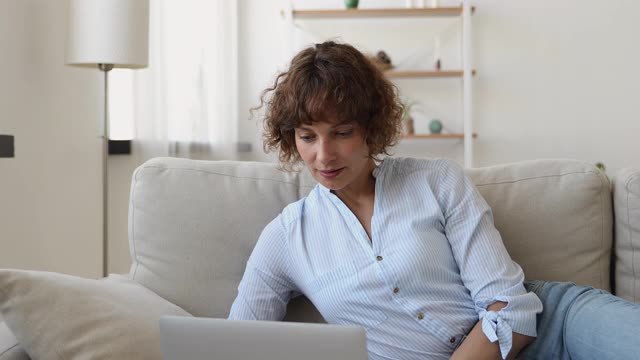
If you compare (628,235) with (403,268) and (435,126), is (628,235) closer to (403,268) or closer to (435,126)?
(403,268)

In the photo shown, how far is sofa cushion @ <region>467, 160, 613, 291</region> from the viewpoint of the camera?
168cm

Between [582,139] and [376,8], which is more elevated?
[376,8]

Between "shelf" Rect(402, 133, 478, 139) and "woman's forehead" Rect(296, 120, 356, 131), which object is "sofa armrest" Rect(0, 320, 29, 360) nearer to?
"woman's forehead" Rect(296, 120, 356, 131)

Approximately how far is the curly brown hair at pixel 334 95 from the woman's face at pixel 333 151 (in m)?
0.02

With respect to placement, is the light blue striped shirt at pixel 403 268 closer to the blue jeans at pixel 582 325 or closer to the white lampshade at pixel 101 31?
the blue jeans at pixel 582 325

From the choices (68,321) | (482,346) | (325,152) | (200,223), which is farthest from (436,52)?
(68,321)

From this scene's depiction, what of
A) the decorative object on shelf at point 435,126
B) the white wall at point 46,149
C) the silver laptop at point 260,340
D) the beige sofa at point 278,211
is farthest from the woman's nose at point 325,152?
the decorative object on shelf at point 435,126

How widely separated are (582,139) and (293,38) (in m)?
1.99

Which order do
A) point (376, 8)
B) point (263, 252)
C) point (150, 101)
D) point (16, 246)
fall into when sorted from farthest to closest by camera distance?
point (376, 8) < point (150, 101) < point (16, 246) < point (263, 252)

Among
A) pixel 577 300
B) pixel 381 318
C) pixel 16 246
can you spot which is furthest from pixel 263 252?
pixel 16 246

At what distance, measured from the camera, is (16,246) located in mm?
2635

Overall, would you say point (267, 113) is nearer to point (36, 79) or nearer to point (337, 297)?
point (337, 297)

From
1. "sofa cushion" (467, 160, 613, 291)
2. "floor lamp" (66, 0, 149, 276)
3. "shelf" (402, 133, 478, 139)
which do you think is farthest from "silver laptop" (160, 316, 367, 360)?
"shelf" (402, 133, 478, 139)

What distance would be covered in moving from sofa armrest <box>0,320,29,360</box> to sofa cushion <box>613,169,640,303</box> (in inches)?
47.4
